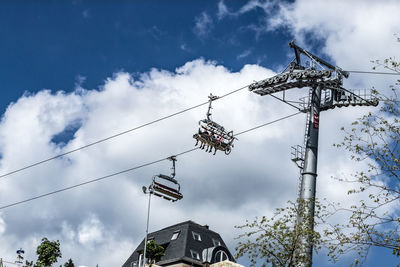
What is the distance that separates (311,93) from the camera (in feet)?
171

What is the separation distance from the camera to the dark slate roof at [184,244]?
225 ft

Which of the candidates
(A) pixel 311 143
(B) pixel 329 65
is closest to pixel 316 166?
(A) pixel 311 143

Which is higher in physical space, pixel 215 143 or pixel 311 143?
pixel 311 143

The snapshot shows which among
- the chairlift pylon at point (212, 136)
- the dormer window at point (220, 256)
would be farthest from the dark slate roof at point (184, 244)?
Answer: the chairlift pylon at point (212, 136)

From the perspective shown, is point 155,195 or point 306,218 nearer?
point 306,218

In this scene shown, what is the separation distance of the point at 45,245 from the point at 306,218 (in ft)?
102

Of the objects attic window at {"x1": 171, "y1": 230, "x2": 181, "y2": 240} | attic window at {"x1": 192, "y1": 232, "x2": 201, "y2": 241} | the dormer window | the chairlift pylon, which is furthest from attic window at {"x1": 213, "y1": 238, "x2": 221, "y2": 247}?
the chairlift pylon

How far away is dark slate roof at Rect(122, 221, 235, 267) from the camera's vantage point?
68.7m

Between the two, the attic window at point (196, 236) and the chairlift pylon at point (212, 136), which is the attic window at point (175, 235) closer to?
the attic window at point (196, 236)

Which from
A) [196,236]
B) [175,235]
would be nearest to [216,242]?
[196,236]

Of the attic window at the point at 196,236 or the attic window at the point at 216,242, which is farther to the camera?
the attic window at the point at 216,242

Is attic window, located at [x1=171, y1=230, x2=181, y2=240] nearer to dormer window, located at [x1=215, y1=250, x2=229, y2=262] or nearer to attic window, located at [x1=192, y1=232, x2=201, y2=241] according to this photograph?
attic window, located at [x1=192, y1=232, x2=201, y2=241]

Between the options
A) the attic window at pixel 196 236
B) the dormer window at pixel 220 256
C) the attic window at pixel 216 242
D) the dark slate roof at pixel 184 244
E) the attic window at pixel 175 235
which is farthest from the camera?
the attic window at pixel 216 242

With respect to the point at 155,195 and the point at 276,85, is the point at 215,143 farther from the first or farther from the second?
the point at 276,85
